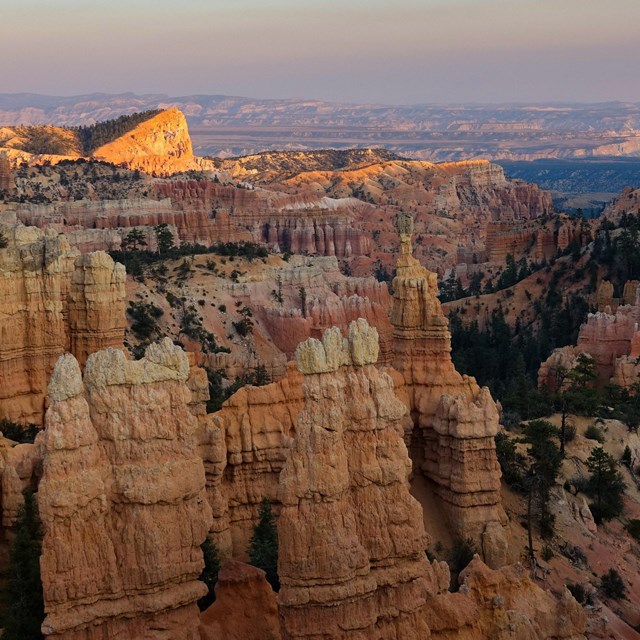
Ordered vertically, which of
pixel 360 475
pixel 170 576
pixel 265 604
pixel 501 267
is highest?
pixel 360 475

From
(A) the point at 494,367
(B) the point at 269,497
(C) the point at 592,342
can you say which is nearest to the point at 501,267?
(A) the point at 494,367

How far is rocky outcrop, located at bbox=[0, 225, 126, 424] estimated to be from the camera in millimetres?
38125

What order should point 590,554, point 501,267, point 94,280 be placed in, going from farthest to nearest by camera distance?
point 501,267, point 94,280, point 590,554

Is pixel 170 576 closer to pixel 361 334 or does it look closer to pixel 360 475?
pixel 360 475

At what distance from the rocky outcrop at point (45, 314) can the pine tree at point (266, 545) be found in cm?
1133

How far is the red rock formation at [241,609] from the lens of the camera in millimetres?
24109

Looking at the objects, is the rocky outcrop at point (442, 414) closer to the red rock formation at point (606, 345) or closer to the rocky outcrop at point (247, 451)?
the rocky outcrop at point (247, 451)

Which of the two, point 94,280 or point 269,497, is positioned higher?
point 94,280

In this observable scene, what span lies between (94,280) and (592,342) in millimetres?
36451

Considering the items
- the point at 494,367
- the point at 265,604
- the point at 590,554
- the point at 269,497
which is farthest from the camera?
the point at 494,367

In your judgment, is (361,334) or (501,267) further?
(501,267)

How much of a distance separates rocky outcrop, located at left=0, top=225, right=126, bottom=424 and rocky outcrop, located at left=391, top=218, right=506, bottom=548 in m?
9.55

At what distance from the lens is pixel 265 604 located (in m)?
24.8

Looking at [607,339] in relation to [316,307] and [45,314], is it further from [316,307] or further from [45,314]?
[45,314]
